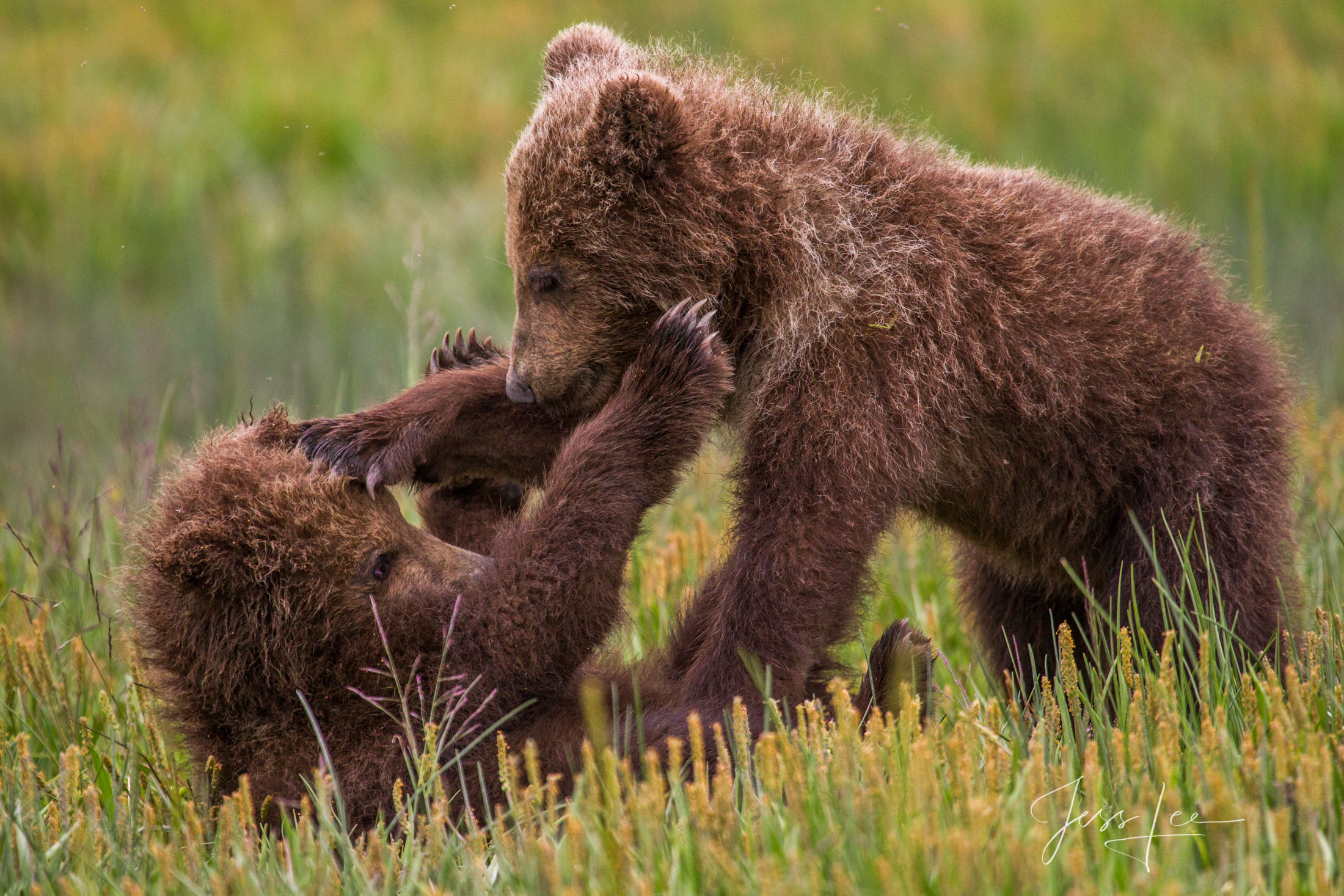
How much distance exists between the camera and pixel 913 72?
15023mm

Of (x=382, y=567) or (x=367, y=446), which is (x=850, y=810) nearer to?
(x=382, y=567)

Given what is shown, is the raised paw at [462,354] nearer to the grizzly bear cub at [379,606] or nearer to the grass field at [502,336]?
the grizzly bear cub at [379,606]

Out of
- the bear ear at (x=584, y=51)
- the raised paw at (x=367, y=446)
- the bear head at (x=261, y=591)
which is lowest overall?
the bear head at (x=261, y=591)

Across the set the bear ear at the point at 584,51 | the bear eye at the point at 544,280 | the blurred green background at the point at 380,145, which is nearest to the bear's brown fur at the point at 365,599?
the bear eye at the point at 544,280

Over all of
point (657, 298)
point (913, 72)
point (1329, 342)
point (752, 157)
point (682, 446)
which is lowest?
point (682, 446)

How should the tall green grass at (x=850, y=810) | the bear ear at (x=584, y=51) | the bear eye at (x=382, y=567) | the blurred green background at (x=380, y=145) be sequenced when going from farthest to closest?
the blurred green background at (x=380, y=145) < the bear ear at (x=584, y=51) < the bear eye at (x=382, y=567) < the tall green grass at (x=850, y=810)

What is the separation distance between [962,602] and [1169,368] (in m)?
1.50

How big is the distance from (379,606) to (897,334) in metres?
1.75

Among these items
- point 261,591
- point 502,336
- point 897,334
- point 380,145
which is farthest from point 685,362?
point 380,145

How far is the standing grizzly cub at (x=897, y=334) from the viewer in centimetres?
402

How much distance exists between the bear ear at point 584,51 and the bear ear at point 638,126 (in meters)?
0.69

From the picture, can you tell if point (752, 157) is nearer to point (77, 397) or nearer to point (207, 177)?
point (77, 397)

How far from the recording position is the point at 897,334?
4.07m

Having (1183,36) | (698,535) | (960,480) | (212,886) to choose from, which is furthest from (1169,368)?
(1183,36)
